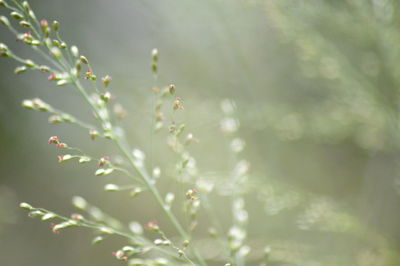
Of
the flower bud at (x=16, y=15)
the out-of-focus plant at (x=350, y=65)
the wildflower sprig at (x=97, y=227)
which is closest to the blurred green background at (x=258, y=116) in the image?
the out-of-focus plant at (x=350, y=65)

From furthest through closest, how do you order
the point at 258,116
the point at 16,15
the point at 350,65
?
the point at 258,116, the point at 350,65, the point at 16,15

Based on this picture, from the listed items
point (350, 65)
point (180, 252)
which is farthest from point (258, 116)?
point (180, 252)

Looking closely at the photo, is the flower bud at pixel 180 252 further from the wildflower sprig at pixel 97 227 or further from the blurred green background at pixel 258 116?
the blurred green background at pixel 258 116

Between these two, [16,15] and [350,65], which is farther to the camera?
[350,65]

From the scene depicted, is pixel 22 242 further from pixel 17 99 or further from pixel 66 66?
pixel 66 66

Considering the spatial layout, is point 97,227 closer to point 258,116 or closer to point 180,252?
point 180,252

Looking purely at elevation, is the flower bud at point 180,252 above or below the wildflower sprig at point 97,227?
below

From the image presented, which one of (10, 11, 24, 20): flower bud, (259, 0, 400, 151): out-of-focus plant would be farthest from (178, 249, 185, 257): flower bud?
(259, 0, 400, 151): out-of-focus plant

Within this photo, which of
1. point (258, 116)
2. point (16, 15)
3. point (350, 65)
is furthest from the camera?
point (258, 116)
